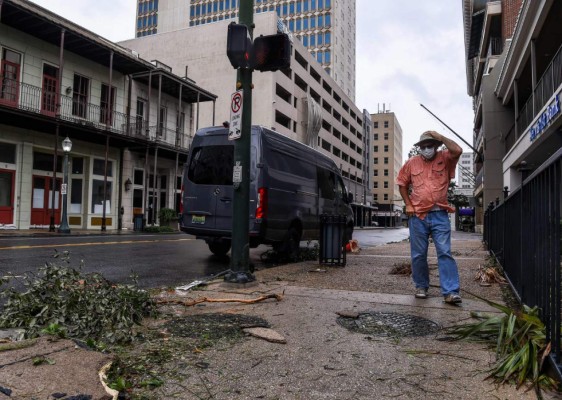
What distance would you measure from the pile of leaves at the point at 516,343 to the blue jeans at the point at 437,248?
1152mm

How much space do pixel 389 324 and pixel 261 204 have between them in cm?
456

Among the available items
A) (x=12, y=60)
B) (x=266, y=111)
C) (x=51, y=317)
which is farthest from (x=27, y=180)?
(x=266, y=111)

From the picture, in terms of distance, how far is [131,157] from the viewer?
80.9ft

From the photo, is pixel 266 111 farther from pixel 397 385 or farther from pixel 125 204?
pixel 397 385

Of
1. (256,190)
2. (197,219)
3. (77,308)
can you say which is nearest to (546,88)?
(256,190)

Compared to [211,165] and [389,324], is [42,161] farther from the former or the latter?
[389,324]

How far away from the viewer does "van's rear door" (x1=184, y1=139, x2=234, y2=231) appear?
27.7ft

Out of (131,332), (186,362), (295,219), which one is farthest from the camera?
(295,219)

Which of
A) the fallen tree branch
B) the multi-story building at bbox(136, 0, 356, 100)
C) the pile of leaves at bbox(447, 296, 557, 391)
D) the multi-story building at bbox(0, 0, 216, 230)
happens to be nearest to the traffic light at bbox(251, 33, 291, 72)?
the fallen tree branch

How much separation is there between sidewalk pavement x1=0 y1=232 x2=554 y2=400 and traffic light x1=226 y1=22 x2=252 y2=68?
2.76 metres

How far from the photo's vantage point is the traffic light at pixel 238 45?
210 inches

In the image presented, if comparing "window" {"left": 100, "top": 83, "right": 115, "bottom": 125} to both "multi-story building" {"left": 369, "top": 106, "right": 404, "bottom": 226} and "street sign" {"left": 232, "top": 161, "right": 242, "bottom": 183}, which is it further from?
"multi-story building" {"left": 369, "top": 106, "right": 404, "bottom": 226}

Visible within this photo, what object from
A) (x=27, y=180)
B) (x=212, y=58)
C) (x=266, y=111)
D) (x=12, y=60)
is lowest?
(x=27, y=180)

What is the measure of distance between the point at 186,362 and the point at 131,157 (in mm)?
23410
